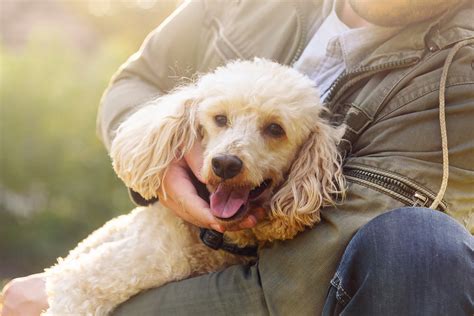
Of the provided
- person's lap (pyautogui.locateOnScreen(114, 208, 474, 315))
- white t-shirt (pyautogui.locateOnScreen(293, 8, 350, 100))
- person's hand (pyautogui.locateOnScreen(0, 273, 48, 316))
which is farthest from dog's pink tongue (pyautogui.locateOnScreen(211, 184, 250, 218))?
person's hand (pyautogui.locateOnScreen(0, 273, 48, 316))

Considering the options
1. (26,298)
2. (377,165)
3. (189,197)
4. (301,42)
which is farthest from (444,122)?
(26,298)

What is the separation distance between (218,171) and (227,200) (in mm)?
104

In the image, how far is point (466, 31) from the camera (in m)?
2.20

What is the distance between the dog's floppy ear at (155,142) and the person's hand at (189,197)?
0.03m

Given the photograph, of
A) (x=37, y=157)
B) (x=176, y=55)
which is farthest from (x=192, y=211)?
(x=37, y=157)

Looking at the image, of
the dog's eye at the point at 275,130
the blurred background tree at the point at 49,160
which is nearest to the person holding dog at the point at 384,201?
the dog's eye at the point at 275,130

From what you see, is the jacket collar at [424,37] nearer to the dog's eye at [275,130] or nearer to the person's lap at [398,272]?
the dog's eye at [275,130]

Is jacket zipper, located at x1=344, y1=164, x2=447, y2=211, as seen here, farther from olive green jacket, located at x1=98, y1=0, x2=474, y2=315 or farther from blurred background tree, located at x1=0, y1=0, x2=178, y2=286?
blurred background tree, located at x1=0, y1=0, x2=178, y2=286

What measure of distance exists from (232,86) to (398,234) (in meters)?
0.83

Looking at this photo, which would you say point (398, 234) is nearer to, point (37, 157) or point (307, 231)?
point (307, 231)

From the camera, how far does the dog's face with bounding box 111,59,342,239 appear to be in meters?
2.22

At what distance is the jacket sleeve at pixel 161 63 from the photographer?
118 inches

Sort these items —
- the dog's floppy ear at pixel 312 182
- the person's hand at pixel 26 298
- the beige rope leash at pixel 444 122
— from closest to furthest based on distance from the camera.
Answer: the beige rope leash at pixel 444 122
the dog's floppy ear at pixel 312 182
the person's hand at pixel 26 298

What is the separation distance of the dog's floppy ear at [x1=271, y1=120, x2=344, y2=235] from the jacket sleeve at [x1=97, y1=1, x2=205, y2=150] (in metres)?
0.85
